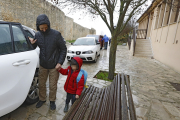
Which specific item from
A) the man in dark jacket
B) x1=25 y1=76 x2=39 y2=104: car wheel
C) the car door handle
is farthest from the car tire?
the car door handle

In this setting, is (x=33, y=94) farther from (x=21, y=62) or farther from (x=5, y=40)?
(x=5, y=40)

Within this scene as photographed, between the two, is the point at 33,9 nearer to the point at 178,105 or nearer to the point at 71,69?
the point at 71,69

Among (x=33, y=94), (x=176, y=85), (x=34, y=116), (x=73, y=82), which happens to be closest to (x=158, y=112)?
(x=73, y=82)

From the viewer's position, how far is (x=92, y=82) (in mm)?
3805

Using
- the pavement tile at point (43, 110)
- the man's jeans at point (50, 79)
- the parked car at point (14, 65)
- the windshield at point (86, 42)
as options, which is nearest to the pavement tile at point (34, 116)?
the pavement tile at point (43, 110)

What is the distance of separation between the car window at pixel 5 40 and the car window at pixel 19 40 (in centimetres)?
9

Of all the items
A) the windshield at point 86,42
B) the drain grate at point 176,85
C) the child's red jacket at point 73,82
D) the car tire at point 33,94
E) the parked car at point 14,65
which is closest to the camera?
the parked car at point 14,65

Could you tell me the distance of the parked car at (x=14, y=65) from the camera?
142 cm

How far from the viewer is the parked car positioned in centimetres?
142

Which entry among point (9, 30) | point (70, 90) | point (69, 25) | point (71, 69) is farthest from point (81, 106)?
point (69, 25)

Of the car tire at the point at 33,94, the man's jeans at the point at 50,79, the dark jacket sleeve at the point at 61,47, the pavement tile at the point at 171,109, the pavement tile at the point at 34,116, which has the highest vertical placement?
the dark jacket sleeve at the point at 61,47

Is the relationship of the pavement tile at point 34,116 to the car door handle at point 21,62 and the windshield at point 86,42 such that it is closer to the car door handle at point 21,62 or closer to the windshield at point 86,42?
the car door handle at point 21,62

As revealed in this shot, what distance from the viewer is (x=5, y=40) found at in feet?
5.32

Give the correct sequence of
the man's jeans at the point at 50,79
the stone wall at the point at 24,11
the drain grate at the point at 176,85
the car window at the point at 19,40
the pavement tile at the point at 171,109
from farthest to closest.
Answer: the stone wall at the point at 24,11 → the drain grate at the point at 176,85 → the pavement tile at the point at 171,109 → the man's jeans at the point at 50,79 → the car window at the point at 19,40
